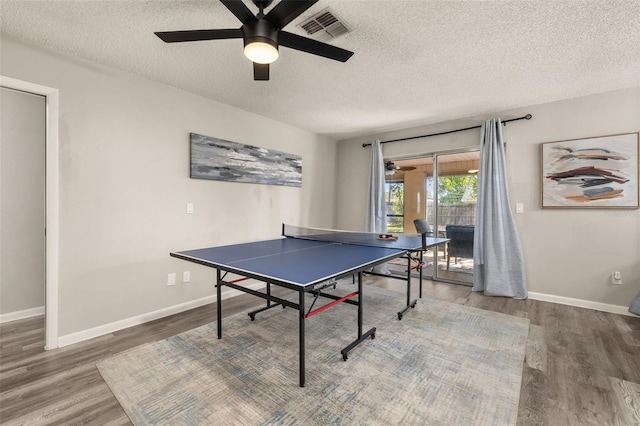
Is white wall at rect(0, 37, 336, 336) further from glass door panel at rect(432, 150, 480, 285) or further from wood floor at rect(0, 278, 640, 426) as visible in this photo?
glass door panel at rect(432, 150, 480, 285)

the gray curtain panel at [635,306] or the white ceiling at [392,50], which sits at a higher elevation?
the white ceiling at [392,50]

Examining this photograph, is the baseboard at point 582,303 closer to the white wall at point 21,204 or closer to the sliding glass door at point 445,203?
the sliding glass door at point 445,203

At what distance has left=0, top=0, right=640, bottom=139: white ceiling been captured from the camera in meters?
1.97

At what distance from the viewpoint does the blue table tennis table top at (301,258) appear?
1814 millimetres

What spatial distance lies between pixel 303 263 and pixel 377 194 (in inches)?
131

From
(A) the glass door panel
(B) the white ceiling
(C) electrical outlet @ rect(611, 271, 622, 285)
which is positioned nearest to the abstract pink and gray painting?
(B) the white ceiling

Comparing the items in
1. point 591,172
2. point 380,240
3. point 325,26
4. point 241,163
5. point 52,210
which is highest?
point 325,26

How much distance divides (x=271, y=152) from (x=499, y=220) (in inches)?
136

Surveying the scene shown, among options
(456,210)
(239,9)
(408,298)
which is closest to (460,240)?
(456,210)

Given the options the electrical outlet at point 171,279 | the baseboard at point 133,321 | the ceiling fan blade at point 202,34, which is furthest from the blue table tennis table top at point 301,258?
the ceiling fan blade at point 202,34

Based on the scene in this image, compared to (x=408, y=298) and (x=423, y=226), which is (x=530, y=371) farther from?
(x=423, y=226)

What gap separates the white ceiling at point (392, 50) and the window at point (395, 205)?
1.74m

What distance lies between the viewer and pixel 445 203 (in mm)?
4750

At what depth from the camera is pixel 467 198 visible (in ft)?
15.0
